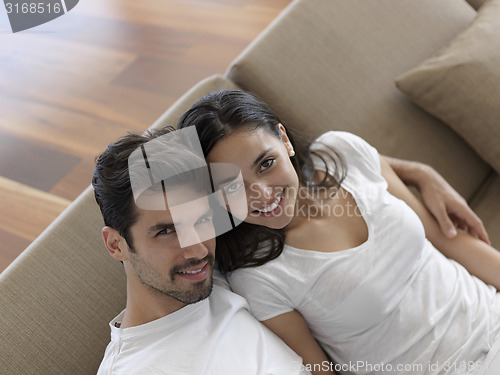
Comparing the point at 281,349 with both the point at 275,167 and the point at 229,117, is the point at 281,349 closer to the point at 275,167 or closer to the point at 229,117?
the point at 275,167

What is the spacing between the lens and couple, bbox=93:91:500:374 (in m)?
1.04

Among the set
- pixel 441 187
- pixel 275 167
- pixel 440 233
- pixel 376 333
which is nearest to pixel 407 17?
pixel 441 187

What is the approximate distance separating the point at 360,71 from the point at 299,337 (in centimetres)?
79

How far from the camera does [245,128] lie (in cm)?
108

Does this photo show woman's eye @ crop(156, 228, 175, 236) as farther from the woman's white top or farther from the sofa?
the sofa

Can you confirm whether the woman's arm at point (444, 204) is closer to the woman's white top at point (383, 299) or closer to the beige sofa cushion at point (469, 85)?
the woman's white top at point (383, 299)

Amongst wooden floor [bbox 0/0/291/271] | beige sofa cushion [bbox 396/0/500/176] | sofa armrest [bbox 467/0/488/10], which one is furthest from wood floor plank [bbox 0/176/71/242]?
sofa armrest [bbox 467/0/488/10]

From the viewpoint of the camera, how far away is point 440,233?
1393mm

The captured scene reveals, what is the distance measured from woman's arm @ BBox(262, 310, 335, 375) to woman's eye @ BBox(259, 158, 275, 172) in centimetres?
30

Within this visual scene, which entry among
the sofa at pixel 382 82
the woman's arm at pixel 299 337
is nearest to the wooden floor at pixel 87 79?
the sofa at pixel 382 82

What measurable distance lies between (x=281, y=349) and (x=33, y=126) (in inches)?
62.2

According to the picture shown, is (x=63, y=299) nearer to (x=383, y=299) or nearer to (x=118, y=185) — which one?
(x=118, y=185)

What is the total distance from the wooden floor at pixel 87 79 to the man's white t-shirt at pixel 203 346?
91 cm

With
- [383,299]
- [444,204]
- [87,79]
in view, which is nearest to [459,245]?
[444,204]
